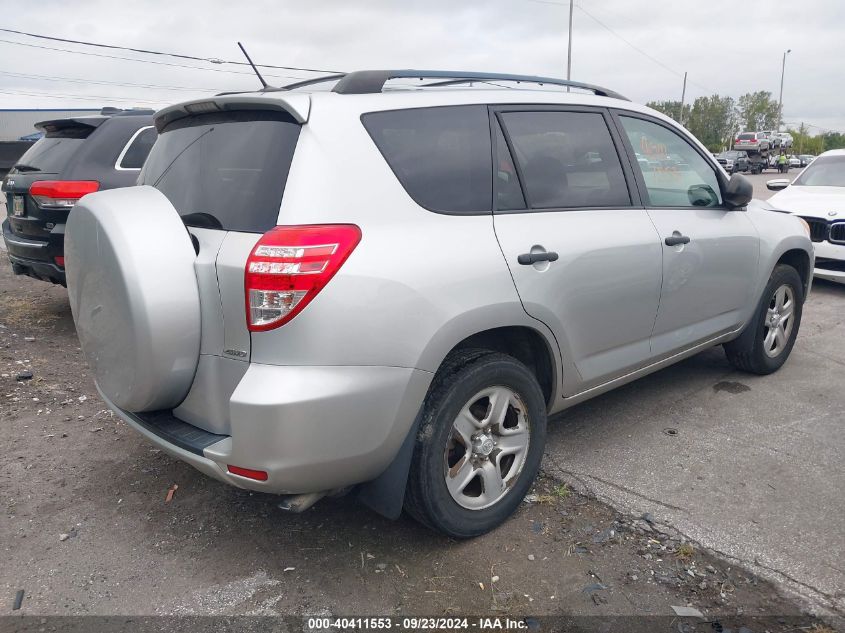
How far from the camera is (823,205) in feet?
26.3

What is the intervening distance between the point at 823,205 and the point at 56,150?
795cm

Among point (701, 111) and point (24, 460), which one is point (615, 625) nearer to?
point (24, 460)

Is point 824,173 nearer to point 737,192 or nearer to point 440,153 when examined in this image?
point 737,192

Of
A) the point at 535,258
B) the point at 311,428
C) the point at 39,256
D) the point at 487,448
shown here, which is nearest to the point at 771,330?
the point at 535,258

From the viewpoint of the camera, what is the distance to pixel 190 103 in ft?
9.91

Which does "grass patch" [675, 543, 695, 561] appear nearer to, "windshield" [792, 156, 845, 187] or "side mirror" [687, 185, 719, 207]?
"side mirror" [687, 185, 719, 207]

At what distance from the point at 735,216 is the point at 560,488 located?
2188mm

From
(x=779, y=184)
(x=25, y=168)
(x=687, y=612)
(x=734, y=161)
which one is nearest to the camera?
(x=687, y=612)

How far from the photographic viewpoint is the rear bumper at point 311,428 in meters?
2.37

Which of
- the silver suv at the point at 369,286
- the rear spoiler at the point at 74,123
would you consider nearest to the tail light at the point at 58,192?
the rear spoiler at the point at 74,123

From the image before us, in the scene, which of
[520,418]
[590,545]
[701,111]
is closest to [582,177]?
[520,418]

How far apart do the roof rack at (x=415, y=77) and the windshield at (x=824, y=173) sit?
6148 mm

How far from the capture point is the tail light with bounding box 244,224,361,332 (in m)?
2.38

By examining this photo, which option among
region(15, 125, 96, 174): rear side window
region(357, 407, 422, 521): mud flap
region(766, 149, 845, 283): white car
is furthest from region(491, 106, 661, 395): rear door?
region(766, 149, 845, 283): white car
